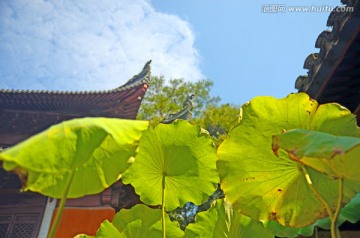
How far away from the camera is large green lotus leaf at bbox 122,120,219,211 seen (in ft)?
1.17

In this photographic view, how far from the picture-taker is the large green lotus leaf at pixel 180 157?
0.36m

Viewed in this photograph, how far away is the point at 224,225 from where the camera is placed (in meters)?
0.39

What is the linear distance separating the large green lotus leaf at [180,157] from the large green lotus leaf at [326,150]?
0.46ft

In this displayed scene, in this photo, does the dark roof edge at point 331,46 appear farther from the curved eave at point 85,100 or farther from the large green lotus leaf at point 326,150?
the curved eave at point 85,100

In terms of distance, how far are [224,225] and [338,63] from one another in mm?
1011

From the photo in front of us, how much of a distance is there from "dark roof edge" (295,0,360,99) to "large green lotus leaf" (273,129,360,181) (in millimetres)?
1031

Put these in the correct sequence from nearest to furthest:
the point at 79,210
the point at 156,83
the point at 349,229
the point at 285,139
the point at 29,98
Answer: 1. the point at 285,139
2. the point at 349,229
3. the point at 79,210
4. the point at 29,98
5. the point at 156,83

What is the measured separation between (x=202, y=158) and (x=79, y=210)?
3.27m

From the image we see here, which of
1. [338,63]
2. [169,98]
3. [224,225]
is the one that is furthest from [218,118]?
[224,225]

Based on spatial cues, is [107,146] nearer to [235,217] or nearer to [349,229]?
[235,217]

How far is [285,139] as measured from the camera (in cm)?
21

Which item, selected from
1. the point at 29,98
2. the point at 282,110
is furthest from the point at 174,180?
the point at 29,98

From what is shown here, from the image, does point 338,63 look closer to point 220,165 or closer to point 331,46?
point 331,46

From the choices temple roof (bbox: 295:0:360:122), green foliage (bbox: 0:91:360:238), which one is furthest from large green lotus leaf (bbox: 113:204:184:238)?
temple roof (bbox: 295:0:360:122)
